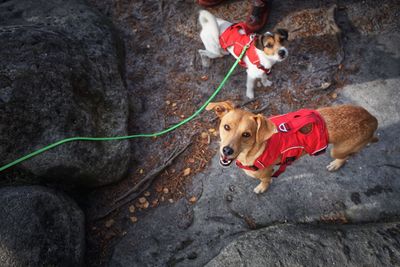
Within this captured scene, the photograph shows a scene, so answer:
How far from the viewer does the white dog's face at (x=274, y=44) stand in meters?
4.68

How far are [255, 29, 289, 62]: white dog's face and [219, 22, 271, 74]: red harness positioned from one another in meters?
0.18

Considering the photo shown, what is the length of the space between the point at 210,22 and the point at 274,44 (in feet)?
4.36

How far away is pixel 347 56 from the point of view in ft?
19.0

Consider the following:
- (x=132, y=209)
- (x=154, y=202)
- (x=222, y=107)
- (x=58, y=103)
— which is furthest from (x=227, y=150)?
(x=58, y=103)

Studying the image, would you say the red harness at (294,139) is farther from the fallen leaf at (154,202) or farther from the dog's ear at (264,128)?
the fallen leaf at (154,202)

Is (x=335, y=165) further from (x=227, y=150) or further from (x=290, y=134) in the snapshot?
(x=227, y=150)

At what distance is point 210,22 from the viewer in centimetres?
529

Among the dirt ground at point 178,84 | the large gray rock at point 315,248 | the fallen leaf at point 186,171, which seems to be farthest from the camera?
the fallen leaf at point 186,171

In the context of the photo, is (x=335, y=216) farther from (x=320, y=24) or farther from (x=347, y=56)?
(x=320, y=24)

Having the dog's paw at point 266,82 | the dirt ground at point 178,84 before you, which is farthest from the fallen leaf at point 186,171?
the dog's paw at point 266,82

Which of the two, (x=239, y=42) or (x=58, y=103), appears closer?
(x=58, y=103)

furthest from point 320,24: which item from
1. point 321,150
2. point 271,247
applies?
point 271,247

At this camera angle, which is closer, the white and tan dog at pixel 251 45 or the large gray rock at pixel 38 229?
the large gray rock at pixel 38 229

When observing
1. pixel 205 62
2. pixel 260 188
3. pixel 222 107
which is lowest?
pixel 260 188
